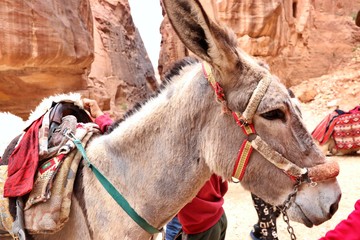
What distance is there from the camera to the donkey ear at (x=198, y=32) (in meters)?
1.23

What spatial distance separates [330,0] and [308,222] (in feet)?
50.6

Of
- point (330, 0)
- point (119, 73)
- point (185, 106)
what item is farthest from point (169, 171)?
point (330, 0)

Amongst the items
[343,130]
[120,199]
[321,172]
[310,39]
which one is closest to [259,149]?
[321,172]

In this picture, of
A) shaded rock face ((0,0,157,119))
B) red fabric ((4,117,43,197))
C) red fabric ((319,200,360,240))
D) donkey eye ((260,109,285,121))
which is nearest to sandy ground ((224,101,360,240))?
shaded rock face ((0,0,157,119))

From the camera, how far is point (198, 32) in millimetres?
1285

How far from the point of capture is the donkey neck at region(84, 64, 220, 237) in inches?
55.6

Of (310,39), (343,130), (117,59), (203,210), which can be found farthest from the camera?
(117,59)

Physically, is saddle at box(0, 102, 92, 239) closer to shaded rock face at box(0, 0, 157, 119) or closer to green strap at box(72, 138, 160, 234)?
green strap at box(72, 138, 160, 234)

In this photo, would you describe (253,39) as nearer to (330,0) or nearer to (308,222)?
(330,0)

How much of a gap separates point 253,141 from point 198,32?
0.49 meters

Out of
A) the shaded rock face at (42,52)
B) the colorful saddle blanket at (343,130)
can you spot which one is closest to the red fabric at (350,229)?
the shaded rock face at (42,52)

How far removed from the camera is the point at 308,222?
131cm

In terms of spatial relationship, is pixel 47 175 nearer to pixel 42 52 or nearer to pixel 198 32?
pixel 198 32

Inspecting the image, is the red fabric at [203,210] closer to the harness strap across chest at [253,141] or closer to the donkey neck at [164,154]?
the donkey neck at [164,154]
